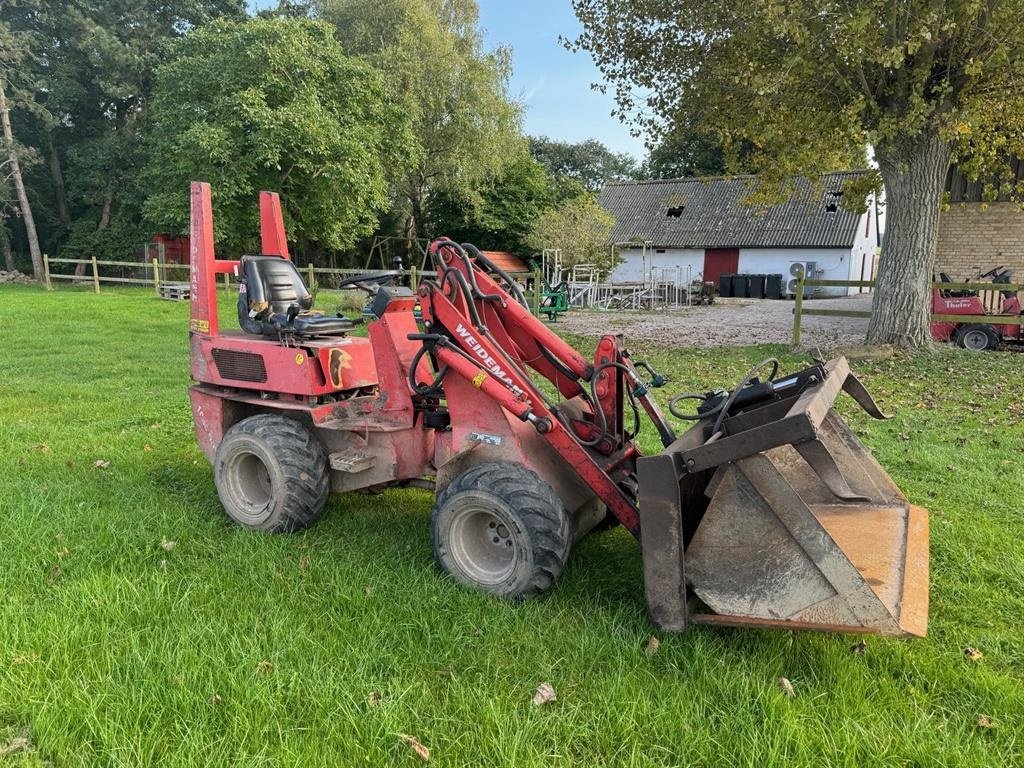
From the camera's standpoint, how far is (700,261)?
35062 millimetres

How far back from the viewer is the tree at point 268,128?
21.7 metres

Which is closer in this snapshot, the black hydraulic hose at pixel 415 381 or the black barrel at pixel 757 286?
the black hydraulic hose at pixel 415 381

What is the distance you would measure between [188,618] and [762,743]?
8.09ft

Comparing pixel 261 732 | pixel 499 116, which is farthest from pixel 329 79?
pixel 261 732

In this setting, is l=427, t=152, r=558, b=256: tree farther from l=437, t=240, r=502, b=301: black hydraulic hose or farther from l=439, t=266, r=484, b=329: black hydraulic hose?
l=439, t=266, r=484, b=329: black hydraulic hose

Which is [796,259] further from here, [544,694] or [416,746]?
[416,746]

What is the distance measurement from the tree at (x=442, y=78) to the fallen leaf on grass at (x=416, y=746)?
27.4m

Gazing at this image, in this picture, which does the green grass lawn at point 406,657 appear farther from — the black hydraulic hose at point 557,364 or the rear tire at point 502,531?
the black hydraulic hose at point 557,364

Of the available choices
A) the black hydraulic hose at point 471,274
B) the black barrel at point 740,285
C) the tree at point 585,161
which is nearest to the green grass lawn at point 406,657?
the black hydraulic hose at point 471,274

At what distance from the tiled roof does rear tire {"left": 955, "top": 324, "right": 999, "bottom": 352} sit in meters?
19.0

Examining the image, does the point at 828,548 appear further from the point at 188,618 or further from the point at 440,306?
the point at 188,618

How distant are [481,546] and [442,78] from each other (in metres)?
29.8

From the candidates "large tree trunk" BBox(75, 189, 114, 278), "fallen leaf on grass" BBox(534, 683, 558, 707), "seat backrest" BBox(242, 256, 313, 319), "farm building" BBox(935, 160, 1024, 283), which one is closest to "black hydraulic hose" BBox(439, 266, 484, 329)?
"seat backrest" BBox(242, 256, 313, 319)

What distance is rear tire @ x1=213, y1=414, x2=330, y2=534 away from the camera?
4156 millimetres
